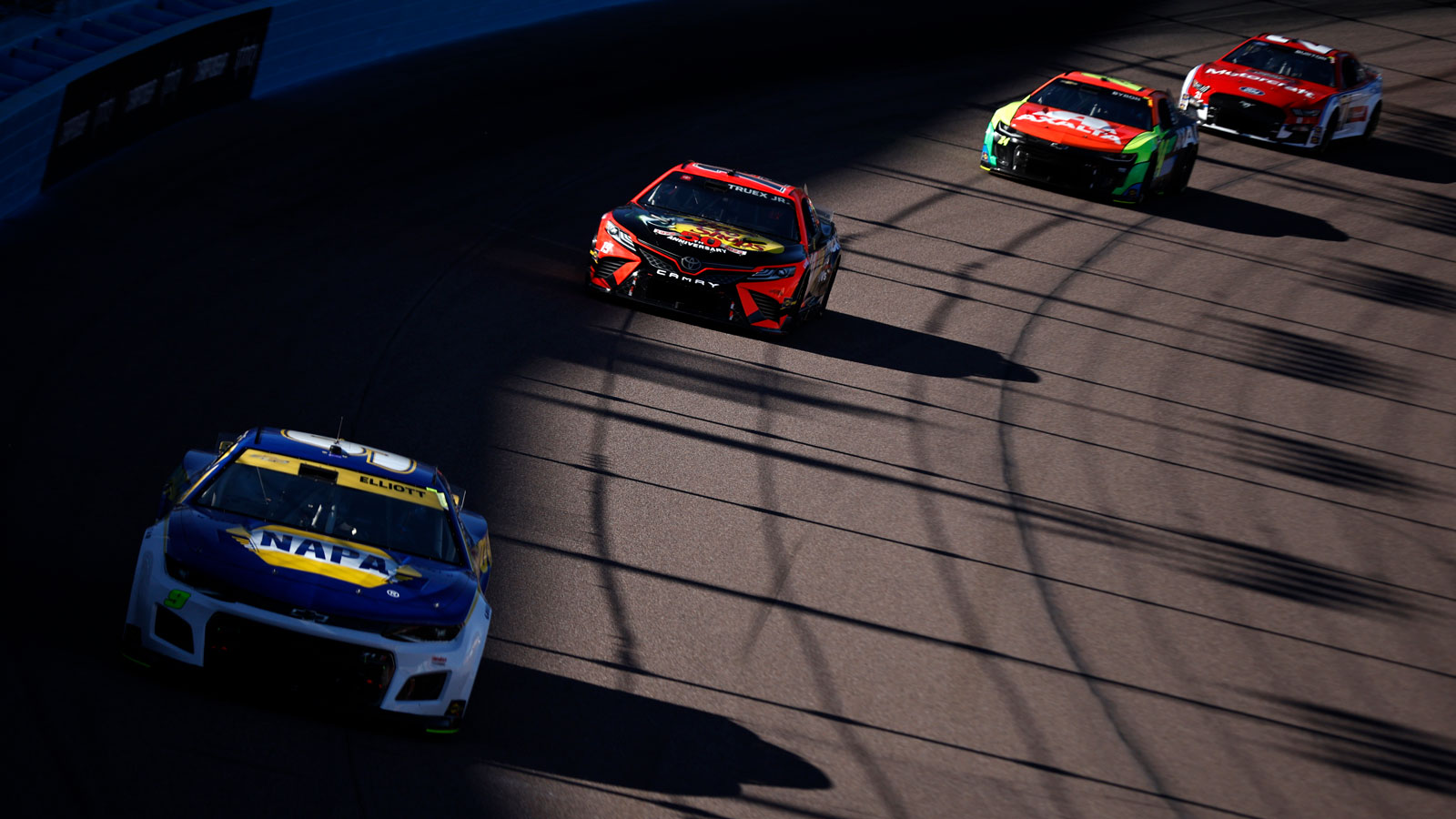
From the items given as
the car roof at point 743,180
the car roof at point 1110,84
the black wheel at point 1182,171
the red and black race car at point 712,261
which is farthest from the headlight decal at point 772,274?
the black wheel at point 1182,171

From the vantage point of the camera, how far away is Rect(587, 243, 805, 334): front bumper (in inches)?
583

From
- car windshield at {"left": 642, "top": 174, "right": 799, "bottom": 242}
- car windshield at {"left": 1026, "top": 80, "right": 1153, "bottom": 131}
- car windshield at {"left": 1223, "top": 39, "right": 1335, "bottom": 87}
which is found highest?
car windshield at {"left": 1223, "top": 39, "right": 1335, "bottom": 87}

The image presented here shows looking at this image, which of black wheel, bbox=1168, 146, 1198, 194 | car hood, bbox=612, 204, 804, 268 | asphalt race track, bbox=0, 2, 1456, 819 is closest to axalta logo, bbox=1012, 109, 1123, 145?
asphalt race track, bbox=0, 2, 1456, 819

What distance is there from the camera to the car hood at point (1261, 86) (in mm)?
25344

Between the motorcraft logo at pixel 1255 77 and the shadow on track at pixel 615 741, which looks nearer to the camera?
the shadow on track at pixel 615 741

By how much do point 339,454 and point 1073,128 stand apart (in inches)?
581

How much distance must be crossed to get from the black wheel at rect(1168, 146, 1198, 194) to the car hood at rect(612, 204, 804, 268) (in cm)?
920

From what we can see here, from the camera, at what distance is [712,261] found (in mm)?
14867

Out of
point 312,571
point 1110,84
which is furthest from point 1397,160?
point 312,571

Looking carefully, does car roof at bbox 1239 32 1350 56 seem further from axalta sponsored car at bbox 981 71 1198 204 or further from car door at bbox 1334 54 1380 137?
axalta sponsored car at bbox 981 71 1198 204

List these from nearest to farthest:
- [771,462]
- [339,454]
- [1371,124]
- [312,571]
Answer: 1. [312,571]
2. [339,454]
3. [771,462]
4. [1371,124]

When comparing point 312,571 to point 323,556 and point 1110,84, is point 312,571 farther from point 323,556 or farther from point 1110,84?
point 1110,84

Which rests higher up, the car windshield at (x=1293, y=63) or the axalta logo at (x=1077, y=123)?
the car windshield at (x=1293, y=63)

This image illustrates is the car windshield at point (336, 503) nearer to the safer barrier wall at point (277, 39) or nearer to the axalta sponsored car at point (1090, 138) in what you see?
the safer barrier wall at point (277, 39)
